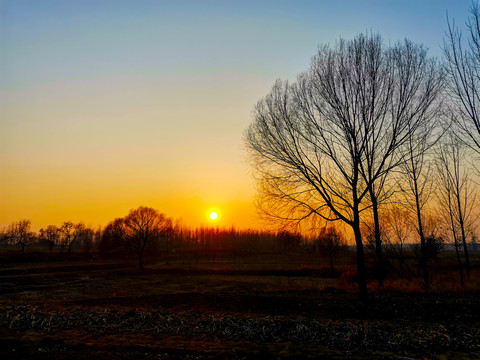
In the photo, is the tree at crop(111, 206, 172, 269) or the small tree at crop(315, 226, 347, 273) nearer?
the small tree at crop(315, 226, 347, 273)

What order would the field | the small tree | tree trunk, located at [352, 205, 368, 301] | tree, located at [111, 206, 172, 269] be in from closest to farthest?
the field
tree trunk, located at [352, 205, 368, 301]
the small tree
tree, located at [111, 206, 172, 269]

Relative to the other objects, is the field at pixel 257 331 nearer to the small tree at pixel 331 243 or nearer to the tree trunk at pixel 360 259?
the tree trunk at pixel 360 259

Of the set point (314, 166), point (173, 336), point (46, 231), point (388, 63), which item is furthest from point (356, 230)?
point (46, 231)

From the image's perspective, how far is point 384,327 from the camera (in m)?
8.38

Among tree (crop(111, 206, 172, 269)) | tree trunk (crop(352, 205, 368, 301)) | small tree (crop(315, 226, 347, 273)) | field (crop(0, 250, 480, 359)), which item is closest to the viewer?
field (crop(0, 250, 480, 359))

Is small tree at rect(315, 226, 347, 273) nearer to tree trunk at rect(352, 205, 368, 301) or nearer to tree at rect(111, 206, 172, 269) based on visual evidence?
tree trunk at rect(352, 205, 368, 301)

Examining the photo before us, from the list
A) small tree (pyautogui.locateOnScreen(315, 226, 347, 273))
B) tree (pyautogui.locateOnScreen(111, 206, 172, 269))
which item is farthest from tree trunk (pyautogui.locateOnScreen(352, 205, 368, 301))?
tree (pyautogui.locateOnScreen(111, 206, 172, 269))

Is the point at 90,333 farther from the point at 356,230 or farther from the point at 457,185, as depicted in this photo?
the point at 457,185

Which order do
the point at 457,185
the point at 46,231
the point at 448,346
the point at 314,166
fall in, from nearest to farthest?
1. the point at 448,346
2. the point at 314,166
3. the point at 457,185
4. the point at 46,231

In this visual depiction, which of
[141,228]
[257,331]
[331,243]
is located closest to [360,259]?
[257,331]

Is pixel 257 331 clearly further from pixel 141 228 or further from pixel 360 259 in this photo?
pixel 141 228

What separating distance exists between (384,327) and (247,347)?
4.10m

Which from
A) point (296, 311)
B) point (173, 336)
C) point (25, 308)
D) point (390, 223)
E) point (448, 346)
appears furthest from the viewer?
point (390, 223)

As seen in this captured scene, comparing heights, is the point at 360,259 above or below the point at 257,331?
above
